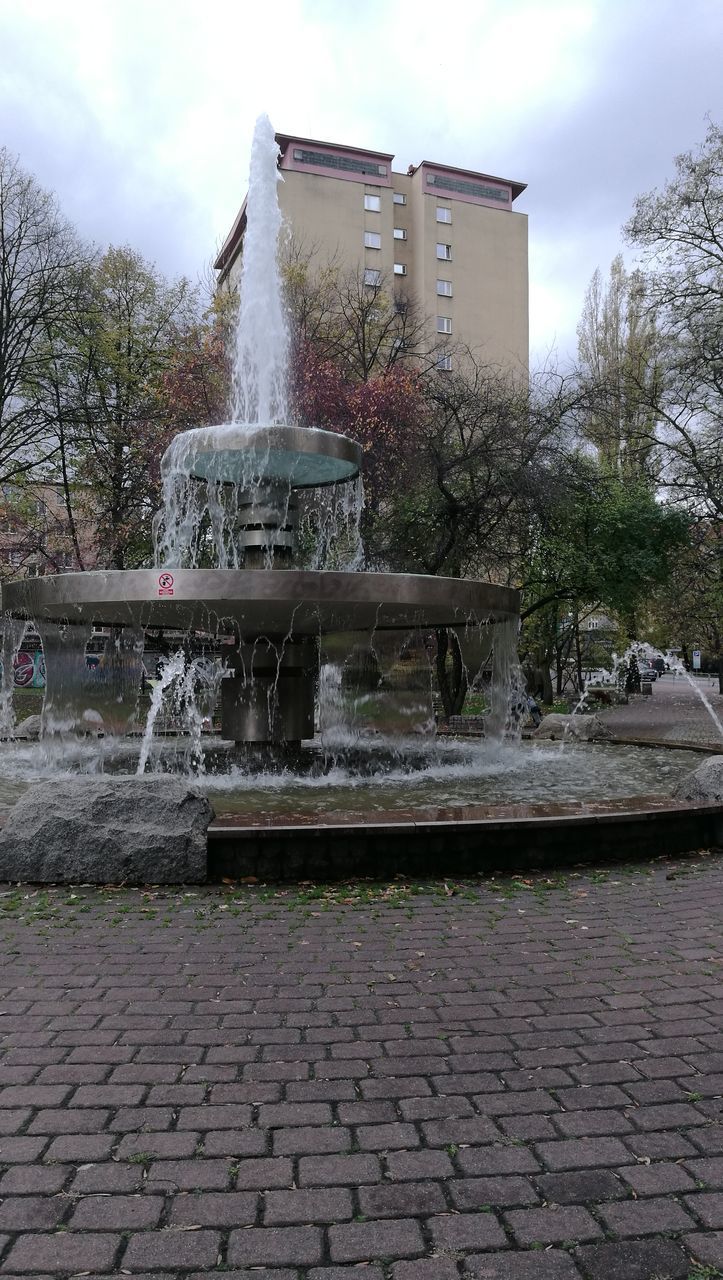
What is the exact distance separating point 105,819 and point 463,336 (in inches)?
1788

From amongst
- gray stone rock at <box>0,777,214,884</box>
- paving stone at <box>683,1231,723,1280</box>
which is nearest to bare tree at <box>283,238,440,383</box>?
gray stone rock at <box>0,777,214,884</box>

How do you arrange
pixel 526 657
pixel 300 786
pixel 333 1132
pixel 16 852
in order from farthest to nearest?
pixel 526 657
pixel 300 786
pixel 16 852
pixel 333 1132

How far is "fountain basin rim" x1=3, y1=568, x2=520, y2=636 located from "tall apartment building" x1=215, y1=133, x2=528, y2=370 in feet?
121

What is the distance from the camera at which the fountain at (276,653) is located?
7543 mm

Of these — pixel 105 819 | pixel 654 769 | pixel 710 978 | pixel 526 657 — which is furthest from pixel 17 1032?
pixel 526 657

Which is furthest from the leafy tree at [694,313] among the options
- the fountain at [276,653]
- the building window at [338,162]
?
the building window at [338,162]

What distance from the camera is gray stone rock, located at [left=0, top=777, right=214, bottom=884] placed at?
5.61m

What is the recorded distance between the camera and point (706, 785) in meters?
7.05

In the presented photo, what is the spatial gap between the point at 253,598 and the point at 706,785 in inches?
151

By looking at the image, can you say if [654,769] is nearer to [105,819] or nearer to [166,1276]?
[105,819]

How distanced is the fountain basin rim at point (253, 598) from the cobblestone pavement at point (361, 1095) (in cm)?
316

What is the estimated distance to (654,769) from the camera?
1031 cm

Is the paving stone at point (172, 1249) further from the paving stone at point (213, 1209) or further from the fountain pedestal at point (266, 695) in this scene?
the fountain pedestal at point (266, 695)

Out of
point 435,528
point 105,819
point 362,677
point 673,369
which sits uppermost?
point 673,369
